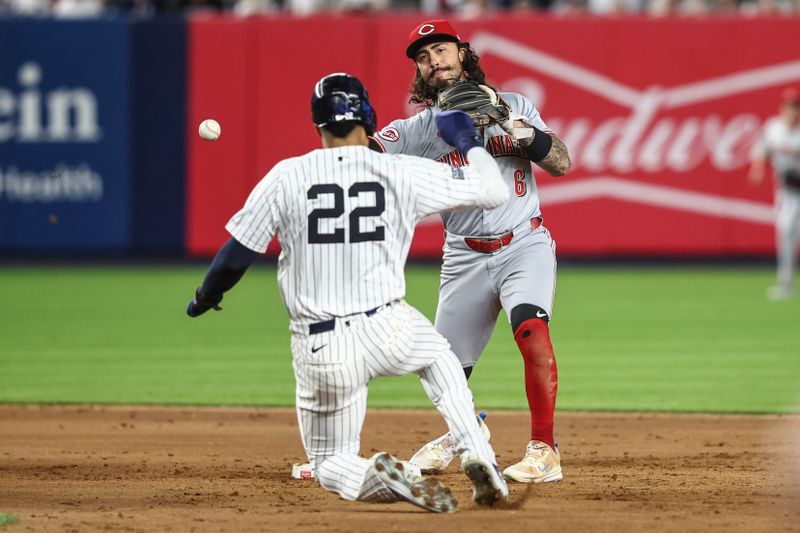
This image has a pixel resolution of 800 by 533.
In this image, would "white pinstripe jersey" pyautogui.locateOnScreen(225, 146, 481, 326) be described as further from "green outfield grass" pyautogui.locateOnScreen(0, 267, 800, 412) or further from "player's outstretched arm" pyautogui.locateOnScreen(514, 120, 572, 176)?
"green outfield grass" pyautogui.locateOnScreen(0, 267, 800, 412)

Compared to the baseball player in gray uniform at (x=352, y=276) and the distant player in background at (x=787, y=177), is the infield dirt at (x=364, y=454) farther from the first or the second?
the distant player in background at (x=787, y=177)

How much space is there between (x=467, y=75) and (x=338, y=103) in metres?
1.55

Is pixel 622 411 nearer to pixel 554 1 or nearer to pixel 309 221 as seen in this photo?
pixel 309 221

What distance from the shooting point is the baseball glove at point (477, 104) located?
20.1ft

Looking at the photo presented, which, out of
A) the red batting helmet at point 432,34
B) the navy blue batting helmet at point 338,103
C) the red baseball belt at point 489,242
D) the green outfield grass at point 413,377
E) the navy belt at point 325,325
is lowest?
the green outfield grass at point 413,377

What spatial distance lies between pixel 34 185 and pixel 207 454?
12.0 m

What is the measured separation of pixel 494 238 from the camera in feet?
21.4

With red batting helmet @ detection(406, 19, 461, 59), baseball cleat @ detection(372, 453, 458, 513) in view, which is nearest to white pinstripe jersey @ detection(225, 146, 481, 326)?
baseball cleat @ detection(372, 453, 458, 513)

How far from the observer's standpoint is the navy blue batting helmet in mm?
5238

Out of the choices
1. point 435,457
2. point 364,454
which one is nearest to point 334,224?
point 435,457

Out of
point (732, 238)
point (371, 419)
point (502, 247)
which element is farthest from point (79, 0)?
point (502, 247)

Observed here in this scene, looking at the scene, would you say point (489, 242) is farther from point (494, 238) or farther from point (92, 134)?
point (92, 134)

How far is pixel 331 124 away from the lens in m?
5.26

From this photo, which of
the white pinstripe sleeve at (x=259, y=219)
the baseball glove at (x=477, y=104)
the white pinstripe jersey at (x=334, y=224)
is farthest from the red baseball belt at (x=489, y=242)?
the white pinstripe sleeve at (x=259, y=219)
